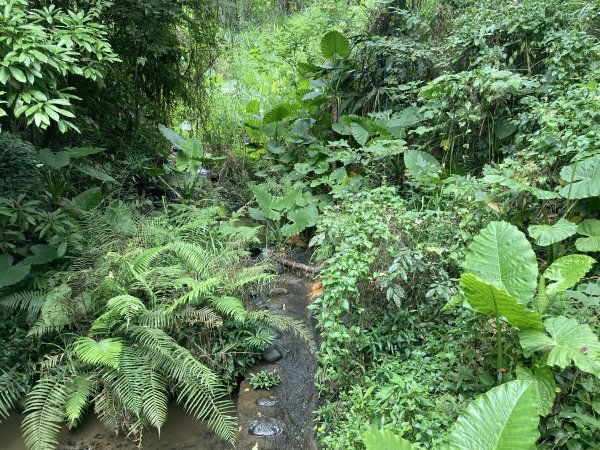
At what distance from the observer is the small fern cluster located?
8.05ft

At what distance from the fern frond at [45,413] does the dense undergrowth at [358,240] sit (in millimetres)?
16

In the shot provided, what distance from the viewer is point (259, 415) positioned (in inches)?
101

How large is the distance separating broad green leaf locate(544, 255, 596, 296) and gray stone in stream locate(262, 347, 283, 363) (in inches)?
72.0

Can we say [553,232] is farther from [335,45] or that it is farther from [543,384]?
[335,45]

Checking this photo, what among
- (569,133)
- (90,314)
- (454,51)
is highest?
(454,51)

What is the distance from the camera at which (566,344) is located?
1750mm

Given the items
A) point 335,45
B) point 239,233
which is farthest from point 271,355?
point 335,45

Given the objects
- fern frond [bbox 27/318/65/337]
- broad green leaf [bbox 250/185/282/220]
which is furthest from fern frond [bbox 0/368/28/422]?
broad green leaf [bbox 250/185/282/220]

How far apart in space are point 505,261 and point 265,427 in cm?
169

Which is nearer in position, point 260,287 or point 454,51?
point 260,287

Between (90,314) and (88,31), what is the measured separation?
187 cm

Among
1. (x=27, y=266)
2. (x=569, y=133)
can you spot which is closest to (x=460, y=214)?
(x=569, y=133)

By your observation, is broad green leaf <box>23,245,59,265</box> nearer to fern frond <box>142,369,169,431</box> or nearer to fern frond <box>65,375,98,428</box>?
fern frond <box>65,375,98,428</box>

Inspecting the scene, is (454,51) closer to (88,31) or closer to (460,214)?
(460,214)
